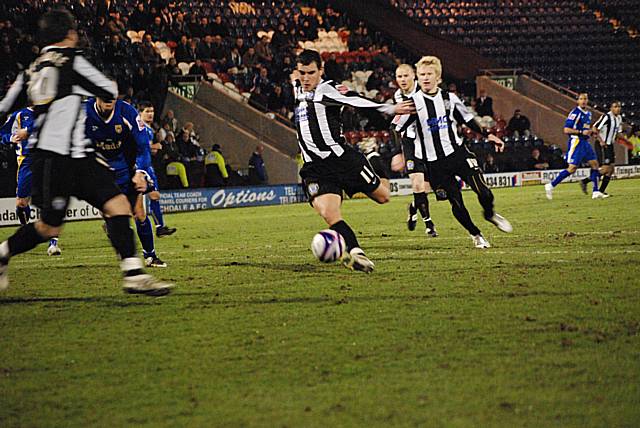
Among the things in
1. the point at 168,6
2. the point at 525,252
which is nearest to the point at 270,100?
the point at 168,6

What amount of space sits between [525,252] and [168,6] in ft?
81.1

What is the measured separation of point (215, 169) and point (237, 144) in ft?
8.99

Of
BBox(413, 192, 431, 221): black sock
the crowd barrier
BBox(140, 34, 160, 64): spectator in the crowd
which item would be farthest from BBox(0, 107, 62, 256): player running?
BBox(140, 34, 160, 64): spectator in the crowd

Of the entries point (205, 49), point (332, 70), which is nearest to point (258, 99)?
point (205, 49)

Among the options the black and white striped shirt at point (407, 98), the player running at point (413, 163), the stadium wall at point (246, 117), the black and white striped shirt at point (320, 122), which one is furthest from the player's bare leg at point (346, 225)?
the stadium wall at point (246, 117)

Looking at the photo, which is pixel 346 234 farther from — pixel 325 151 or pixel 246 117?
pixel 246 117

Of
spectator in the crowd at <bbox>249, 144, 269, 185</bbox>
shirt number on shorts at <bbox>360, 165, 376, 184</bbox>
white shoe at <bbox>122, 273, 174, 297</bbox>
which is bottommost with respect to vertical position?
spectator in the crowd at <bbox>249, 144, 269, 185</bbox>

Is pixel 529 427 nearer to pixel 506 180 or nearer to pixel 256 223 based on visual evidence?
pixel 256 223

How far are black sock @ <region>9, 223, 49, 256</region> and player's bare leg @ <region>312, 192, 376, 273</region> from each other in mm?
2740

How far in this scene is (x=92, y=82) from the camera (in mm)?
7062

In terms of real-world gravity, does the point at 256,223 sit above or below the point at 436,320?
below

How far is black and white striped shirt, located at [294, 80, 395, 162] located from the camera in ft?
29.4

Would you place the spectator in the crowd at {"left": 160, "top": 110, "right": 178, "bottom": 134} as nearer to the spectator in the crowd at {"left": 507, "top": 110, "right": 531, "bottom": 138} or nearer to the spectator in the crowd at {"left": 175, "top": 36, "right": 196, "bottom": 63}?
the spectator in the crowd at {"left": 175, "top": 36, "right": 196, "bottom": 63}

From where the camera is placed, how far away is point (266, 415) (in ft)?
13.4
